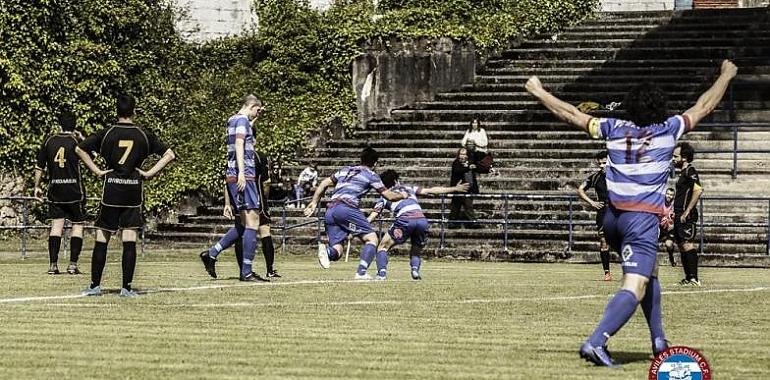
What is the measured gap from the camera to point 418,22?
41.4m

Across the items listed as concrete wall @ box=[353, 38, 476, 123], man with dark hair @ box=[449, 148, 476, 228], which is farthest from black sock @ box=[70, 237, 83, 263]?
concrete wall @ box=[353, 38, 476, 123]

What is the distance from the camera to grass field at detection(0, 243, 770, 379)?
438 inches

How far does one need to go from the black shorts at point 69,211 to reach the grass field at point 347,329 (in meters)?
1.52

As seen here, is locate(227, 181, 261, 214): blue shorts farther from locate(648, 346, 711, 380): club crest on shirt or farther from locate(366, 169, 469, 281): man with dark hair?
locate(648, 346, 711, 380): club crest on shirt

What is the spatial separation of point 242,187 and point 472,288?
2746 millimetres

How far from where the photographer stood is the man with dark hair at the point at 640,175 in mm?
11797

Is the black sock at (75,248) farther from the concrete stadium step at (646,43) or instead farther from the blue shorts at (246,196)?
the concrete stadium step at (646,43)

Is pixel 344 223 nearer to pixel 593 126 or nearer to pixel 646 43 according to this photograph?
pixel 593 126

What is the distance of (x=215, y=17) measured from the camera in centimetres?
4175

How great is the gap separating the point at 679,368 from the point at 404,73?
3034 centimetres

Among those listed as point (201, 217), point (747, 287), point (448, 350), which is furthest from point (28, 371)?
point (201, 217)

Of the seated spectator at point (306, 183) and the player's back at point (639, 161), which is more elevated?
the player's back at point (639, 161)

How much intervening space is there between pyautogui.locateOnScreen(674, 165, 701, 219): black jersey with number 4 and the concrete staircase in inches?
280

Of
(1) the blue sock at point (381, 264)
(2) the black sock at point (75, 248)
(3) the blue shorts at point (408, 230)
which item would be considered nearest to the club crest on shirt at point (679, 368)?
(1) the blue sock at point (381, 264)
